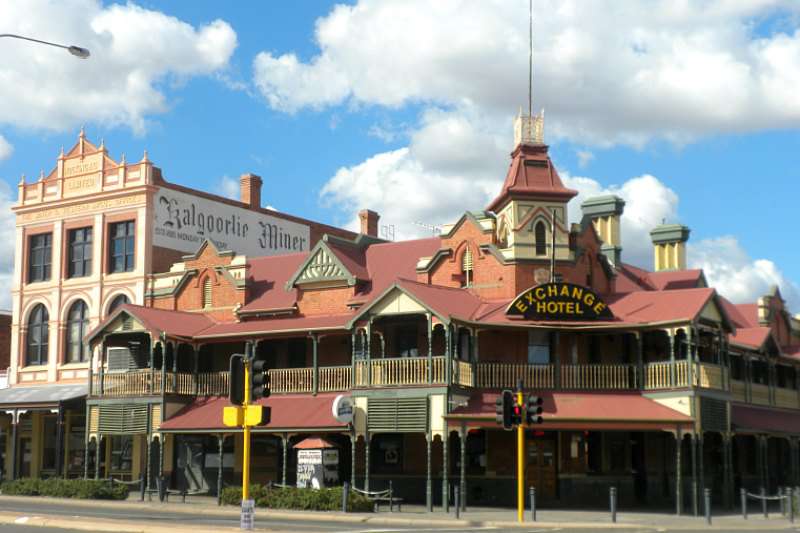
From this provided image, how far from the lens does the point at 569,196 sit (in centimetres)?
4034

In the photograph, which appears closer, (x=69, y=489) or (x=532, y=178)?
(x=69, y=489)

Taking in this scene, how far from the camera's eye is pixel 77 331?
50125 mm

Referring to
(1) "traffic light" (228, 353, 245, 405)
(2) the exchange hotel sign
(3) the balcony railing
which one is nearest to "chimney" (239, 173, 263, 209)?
(2) the exchange hotel sign

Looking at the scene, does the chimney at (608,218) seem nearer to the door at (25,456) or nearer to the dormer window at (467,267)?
the dormer window at (467,267)

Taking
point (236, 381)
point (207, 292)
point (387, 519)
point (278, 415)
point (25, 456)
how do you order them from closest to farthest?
1. point (236, 381)
2. point (387, 519)
3. point (278, 415)
4. point (207, 292)
5. point (25, 456)

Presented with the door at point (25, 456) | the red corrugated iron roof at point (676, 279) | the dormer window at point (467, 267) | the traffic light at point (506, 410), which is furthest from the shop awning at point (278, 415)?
the red corrugated iron roof at point (676, 279)

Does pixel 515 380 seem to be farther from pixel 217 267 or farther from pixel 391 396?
pixel 217 267

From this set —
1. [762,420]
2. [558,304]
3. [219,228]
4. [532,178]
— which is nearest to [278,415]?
[558,304]

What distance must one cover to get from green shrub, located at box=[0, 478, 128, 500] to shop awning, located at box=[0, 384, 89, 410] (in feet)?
16.2

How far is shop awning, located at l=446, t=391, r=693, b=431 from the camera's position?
34688mm

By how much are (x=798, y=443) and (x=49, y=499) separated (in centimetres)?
2977

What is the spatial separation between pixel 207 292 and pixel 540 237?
1430 cm

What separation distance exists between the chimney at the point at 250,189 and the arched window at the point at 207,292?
9.31 m

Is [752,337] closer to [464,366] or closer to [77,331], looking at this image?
[464,366]
